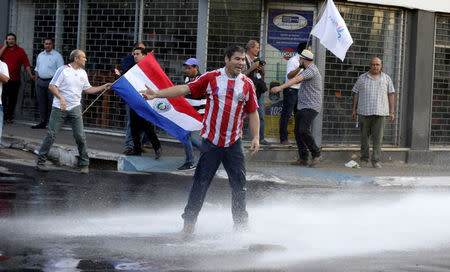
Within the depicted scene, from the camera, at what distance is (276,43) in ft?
46.7

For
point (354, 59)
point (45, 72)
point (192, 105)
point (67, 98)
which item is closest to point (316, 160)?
point (192, 105)

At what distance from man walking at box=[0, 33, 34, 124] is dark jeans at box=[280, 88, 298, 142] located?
604 centimetres

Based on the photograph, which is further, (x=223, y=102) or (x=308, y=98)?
(x=308, y=98)

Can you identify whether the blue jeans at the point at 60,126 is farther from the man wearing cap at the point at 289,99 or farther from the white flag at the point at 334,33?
the white flag at the point at 334,33

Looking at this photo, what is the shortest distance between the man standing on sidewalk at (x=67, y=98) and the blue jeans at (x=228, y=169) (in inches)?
173

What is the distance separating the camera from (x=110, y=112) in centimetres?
1558

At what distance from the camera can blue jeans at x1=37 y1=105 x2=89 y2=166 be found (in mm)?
11383

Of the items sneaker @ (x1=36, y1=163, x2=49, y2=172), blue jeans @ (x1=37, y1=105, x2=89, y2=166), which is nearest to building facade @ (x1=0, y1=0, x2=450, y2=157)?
blue jeans @ (x1=37, y1=105, x2=89, y2=166)

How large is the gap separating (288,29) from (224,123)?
24.4 feet

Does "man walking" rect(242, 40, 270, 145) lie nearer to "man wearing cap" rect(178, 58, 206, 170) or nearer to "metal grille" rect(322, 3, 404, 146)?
"man wearing cap" rect(178, 58, 206, 170)

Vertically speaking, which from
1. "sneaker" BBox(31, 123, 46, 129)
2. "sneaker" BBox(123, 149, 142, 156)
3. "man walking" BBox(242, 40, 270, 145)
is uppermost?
"man walking" BBox(242, 40, 270, 145)

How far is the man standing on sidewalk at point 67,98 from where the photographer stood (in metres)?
11.3

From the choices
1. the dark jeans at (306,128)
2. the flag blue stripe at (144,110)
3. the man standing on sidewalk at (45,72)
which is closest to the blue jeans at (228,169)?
the flag blue stripe at (144,110)

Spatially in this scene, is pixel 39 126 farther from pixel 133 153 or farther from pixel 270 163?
pixel 270 163
